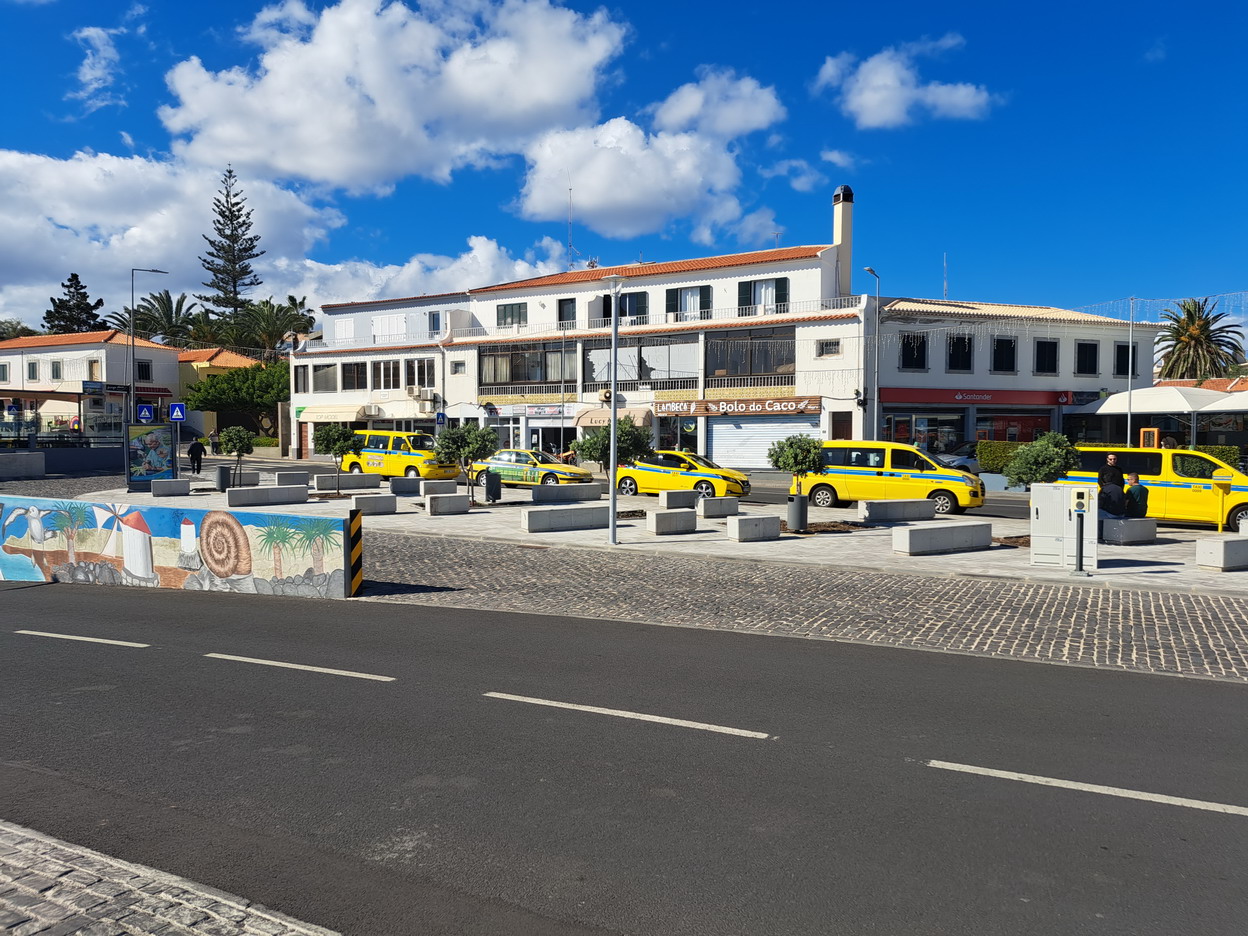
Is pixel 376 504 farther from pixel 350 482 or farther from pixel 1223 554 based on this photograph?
pixel 1223 554

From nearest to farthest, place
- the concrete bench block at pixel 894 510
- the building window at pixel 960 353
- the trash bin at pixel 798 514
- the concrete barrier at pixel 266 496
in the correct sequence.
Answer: the trash bin at pixel 798 514 → the concrete bench block at pixel 894 510 → the concrete barrier at pixel 266 496 → the building window at pixel 960 353

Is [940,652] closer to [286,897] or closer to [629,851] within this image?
[629,851]

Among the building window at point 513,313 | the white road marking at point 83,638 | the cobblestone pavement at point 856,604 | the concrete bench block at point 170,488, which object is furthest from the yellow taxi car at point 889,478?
the building window at point 513,313

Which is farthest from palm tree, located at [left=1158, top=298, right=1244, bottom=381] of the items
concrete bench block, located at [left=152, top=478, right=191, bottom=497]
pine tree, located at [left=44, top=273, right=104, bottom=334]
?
pine tree, located at [left=44, top=273, right=104, bottom=334]

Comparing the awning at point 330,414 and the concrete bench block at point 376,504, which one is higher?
the awning at point 330,414

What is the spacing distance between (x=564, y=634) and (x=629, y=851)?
5.66 meters

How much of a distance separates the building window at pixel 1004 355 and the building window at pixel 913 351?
12.4 feet

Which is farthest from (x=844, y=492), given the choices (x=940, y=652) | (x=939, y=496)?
(x=940, y=652)

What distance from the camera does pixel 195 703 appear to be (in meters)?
7.44

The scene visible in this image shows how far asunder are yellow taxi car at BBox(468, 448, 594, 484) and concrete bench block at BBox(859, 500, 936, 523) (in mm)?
11739

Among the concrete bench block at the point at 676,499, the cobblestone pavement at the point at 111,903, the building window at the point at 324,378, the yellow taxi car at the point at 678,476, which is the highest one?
the building window at the point at 324,378

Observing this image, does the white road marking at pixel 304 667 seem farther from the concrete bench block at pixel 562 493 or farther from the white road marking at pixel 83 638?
the concrete bench block at pixel 562 493

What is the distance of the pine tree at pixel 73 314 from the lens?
9406 centimetres

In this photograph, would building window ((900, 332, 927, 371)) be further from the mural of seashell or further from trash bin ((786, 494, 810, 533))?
the mural of seashell
